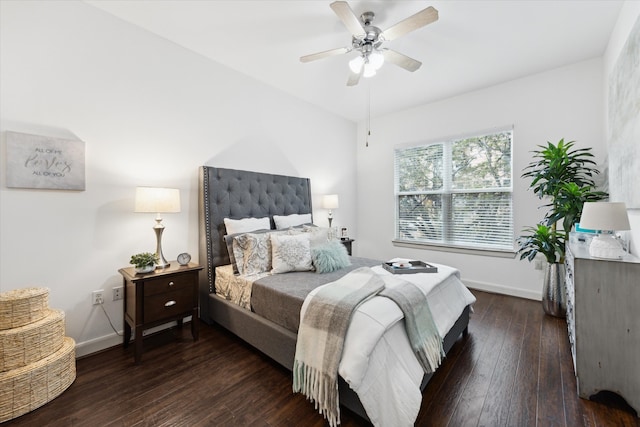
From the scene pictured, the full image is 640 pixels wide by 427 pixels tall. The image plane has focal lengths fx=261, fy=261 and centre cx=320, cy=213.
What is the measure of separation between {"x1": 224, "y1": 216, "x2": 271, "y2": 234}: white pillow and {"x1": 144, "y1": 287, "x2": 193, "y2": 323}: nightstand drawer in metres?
0.70

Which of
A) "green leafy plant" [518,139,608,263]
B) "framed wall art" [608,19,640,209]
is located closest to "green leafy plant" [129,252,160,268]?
"framed wall art" [608,19,640,209]

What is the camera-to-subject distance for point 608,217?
161cm

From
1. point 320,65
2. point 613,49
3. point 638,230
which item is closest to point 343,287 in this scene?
point 638,230

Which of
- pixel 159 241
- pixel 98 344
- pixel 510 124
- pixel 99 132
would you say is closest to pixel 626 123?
pixel 510 124

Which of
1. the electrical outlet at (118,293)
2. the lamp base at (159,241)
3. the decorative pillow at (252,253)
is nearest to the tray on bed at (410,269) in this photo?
the decorative pillow at (252,253)

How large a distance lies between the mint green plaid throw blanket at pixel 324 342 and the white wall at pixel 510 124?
8.92ft

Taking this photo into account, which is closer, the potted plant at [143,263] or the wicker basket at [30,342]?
the wicker basket at [30,342]

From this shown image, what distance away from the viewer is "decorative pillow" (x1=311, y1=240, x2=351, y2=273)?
8.09 feet

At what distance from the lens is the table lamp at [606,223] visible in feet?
5.23

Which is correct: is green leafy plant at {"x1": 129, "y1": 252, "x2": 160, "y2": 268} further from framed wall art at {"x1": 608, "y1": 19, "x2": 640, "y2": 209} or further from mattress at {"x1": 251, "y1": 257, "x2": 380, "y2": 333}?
framed wall art at {"x1": 608, "y1": 19, "x2": 640, "y2": 209}

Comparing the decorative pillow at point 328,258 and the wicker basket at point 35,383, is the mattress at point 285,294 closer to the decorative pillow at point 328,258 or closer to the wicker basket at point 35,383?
the decorative pillow at point 328,258

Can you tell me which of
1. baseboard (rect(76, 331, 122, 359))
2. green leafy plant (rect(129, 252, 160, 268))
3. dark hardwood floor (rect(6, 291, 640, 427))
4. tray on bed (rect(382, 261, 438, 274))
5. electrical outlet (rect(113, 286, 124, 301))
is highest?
green leafy plant (rect(129, 252, 160, 268))

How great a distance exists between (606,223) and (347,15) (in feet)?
7.04

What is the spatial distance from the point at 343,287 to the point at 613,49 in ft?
10.9
